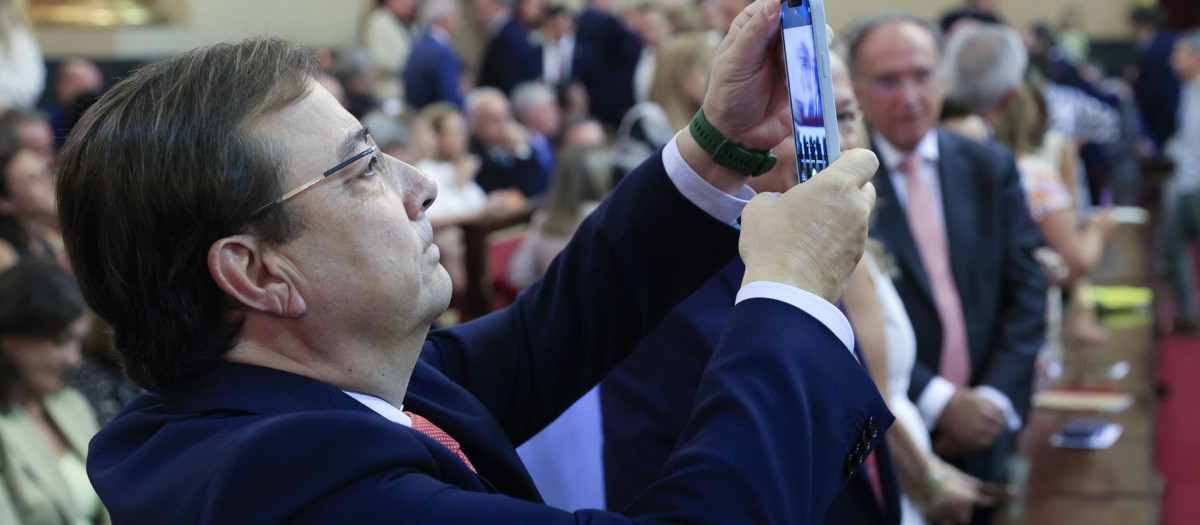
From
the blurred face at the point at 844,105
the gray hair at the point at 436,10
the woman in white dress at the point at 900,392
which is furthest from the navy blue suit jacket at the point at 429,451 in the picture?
the gray hair at the point at 436,10

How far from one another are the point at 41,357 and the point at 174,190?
193 centimetres

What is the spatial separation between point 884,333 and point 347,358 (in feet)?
4.00

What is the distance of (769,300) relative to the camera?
1.02 metres

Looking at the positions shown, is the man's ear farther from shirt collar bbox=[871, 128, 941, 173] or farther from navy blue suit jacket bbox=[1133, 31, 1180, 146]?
navy blue suit jacket bbox=[1133, 31, 1180, 146]

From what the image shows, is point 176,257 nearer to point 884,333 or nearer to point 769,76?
point 769,76

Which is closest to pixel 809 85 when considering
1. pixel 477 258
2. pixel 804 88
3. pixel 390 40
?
pixel 804 88

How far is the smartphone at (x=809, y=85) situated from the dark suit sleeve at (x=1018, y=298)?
1.81m

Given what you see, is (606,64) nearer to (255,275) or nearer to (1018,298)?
(1018,298)

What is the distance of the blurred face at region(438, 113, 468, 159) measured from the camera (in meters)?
6.53

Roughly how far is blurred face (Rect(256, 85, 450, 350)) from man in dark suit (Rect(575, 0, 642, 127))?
8.41 meters

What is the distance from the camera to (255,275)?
1.08 metres

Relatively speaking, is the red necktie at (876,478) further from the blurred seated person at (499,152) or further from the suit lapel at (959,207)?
the blurred seated person at (499,152)

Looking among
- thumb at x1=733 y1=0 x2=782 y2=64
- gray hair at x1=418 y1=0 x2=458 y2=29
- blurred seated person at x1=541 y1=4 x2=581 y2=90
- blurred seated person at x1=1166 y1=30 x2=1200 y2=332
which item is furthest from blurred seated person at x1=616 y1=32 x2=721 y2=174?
blurred seated person at x1=541 y1=4 x2=581 y2=90

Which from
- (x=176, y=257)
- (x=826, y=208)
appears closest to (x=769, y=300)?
(x=826, y=208)
